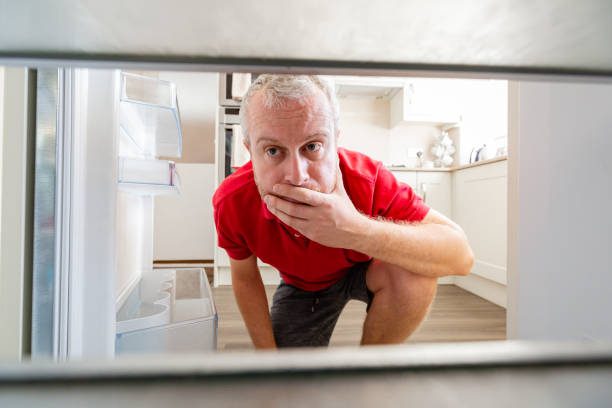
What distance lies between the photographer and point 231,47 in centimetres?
15

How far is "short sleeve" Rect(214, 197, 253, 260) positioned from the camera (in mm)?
915

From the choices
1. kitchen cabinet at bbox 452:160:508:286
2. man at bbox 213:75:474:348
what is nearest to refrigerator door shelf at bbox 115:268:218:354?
man at bbox 213:75:474:348

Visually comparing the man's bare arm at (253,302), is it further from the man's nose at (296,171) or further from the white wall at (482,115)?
the white wall at (482,115)

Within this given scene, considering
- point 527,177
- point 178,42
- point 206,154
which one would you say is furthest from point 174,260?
point 178,42

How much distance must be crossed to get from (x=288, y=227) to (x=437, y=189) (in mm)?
2063

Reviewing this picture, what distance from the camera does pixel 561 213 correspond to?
567mm

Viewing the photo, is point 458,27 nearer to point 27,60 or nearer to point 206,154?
point 27,60

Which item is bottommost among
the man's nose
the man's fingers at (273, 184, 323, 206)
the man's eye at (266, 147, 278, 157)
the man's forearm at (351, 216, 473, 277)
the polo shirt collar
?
the man's forearm at (351, 216, 473, 277)

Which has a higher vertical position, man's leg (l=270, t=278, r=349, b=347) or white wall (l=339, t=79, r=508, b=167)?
white wall (l=339, t=79, r=508, b=167)

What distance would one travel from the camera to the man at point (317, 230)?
0.76 m

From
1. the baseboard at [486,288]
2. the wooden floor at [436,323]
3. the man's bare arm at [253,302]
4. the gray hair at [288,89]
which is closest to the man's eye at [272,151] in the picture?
the gray hair at [288,89]

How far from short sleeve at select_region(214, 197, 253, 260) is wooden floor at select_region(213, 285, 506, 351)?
51 centimetres

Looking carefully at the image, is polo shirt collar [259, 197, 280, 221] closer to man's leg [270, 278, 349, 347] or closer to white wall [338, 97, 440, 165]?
man's leg [270, 278, 349, 347]

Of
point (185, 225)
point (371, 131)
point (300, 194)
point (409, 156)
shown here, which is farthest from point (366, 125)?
point (300, 194)
